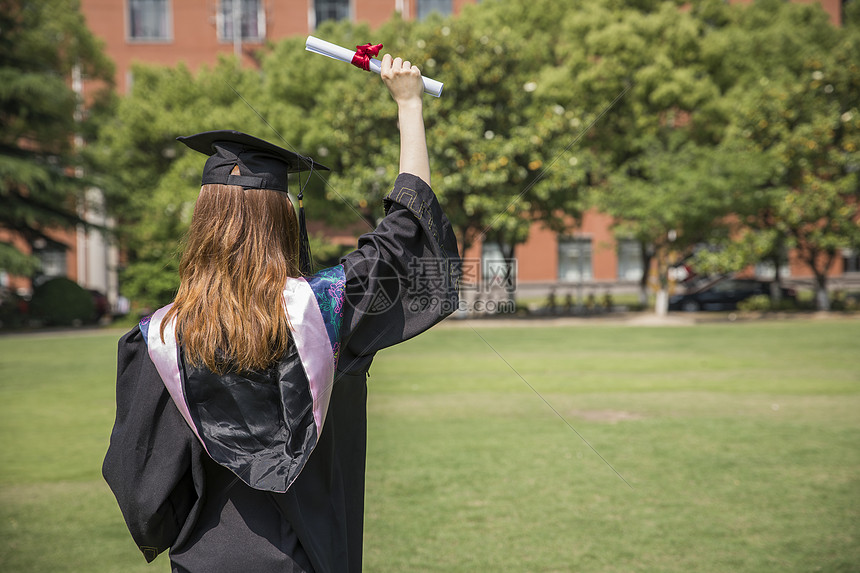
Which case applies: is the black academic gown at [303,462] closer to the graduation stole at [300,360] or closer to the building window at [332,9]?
the graduation stole at [300,360]

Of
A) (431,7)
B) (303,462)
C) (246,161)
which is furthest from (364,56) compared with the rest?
(431,7)

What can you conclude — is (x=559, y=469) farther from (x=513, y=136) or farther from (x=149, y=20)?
(x=149, y=20)

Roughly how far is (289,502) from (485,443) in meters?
5.52

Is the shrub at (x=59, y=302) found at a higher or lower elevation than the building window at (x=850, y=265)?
lower

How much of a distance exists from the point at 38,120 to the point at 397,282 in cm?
2541

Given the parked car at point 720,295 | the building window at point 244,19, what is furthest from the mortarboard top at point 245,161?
the building window at point 244,19

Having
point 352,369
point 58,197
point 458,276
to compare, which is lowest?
point 352,369

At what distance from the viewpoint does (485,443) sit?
23.3 ft

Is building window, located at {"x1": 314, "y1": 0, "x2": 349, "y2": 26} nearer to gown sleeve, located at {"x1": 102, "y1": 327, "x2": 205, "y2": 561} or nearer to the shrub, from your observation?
the shrub

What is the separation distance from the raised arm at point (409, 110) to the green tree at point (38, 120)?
22554 millimetres

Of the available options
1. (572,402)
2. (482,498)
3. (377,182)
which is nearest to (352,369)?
(482,498)

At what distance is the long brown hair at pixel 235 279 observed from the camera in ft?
5.53

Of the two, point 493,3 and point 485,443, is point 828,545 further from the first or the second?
point 493,3

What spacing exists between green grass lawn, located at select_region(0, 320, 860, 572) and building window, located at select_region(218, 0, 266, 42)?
21946mm
